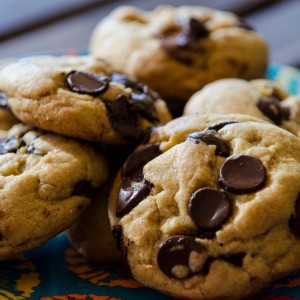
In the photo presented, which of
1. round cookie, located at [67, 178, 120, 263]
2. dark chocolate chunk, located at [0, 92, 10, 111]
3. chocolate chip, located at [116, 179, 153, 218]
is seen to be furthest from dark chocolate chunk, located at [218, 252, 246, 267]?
dark chocolate chunk, located at [0, 92, 10, 111]

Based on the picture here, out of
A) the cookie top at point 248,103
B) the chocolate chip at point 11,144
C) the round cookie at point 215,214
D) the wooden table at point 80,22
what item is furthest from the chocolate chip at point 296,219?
the wooden table at point 80,22

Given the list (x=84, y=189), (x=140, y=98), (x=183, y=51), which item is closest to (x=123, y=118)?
(x=140, y=98)

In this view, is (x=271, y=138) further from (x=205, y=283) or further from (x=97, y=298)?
(x=97, y=298)

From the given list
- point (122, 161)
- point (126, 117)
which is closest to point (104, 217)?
point (122, 161)

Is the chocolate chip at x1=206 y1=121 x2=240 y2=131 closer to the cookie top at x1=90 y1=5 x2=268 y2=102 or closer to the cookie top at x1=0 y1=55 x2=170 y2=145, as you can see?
the cookie top at x1=0 y1=55 x2=170 y2=145

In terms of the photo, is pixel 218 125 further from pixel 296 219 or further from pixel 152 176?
pixel 296 219

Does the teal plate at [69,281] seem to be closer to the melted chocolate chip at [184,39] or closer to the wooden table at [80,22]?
the melted chocolate chip at [184,39]
